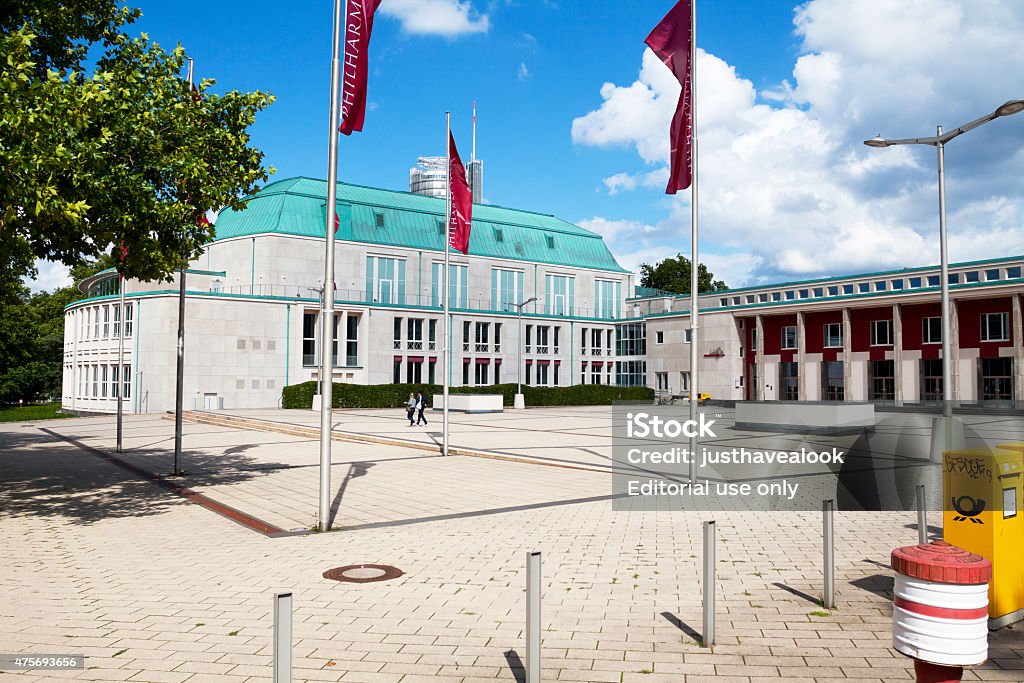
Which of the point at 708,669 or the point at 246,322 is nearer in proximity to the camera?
the point at 708,669

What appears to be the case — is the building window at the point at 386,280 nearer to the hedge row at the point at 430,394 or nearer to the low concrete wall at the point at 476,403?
the hedge row at the point at 430,394

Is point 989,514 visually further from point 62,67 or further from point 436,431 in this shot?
point 436,431

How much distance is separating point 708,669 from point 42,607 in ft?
20.9

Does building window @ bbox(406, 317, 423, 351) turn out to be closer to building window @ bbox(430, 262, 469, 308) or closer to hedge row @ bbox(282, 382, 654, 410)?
building window @ bbox(430, 262, 469, 308)

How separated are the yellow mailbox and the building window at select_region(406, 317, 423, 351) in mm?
58746

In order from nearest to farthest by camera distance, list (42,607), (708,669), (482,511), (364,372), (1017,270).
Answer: (708,669)
(42,607)
(482,511)
(1017,270)
(364,372)

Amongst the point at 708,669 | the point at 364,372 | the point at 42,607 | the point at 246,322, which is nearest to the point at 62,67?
the point at 42,607

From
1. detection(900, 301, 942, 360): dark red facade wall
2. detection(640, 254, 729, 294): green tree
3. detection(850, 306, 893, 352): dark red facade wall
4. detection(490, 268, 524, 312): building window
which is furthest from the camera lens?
detection(640, 254, 729, 294): green tree

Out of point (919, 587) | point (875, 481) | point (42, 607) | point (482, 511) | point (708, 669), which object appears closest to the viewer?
point (919, 587)

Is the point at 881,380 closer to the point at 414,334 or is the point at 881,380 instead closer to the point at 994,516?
the point at 414,334

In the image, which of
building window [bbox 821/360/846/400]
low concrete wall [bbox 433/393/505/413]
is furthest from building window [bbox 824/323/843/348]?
low concrete wall [bbox 433/393/505/413]

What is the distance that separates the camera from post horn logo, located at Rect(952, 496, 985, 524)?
6.76m

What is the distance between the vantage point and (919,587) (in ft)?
14.3

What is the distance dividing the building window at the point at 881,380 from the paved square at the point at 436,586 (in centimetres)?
4974
